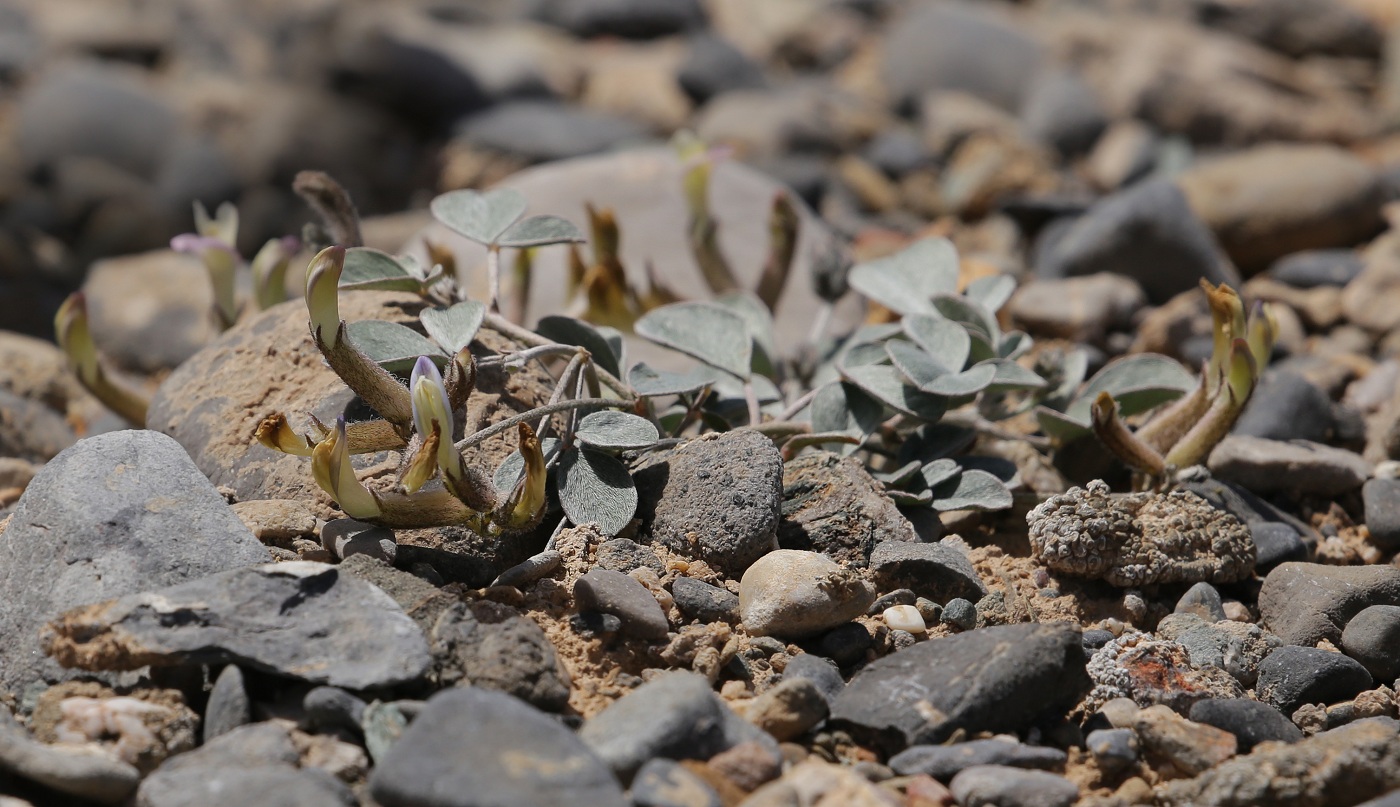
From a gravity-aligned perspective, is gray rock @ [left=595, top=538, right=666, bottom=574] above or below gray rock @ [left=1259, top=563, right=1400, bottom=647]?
above

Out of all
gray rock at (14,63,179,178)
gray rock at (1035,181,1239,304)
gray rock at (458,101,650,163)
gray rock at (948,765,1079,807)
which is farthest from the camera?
gray rock at (14,63,179,178)

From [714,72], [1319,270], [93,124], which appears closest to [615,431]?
[1319,270]

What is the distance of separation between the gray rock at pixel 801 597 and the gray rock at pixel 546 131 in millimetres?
5103

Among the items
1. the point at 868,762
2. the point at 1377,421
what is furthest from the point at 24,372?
the point at 1377,421

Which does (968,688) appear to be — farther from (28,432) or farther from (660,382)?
(28,432)

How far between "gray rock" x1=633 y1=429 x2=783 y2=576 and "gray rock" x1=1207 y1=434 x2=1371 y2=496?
4.02 ft

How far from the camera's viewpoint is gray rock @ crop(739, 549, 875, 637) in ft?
7.54

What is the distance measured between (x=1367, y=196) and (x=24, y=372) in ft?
15.9

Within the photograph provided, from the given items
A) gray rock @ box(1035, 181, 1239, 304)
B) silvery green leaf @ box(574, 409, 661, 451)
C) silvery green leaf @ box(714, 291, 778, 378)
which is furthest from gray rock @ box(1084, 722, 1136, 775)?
gray rock @ box(1035, 181, 1239, 304)

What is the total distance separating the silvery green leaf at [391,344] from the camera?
8.46 feet

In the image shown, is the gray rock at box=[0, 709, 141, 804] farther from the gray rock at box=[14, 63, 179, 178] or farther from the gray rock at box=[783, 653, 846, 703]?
the gray rock at box=[14, 63, 179, 178]

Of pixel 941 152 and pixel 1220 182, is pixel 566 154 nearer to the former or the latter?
pixel 941 152

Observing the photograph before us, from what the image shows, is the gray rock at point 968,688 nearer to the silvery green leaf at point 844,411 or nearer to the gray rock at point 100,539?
the silvery green leaf at point 844,411

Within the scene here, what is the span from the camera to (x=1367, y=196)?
4.88 metres
